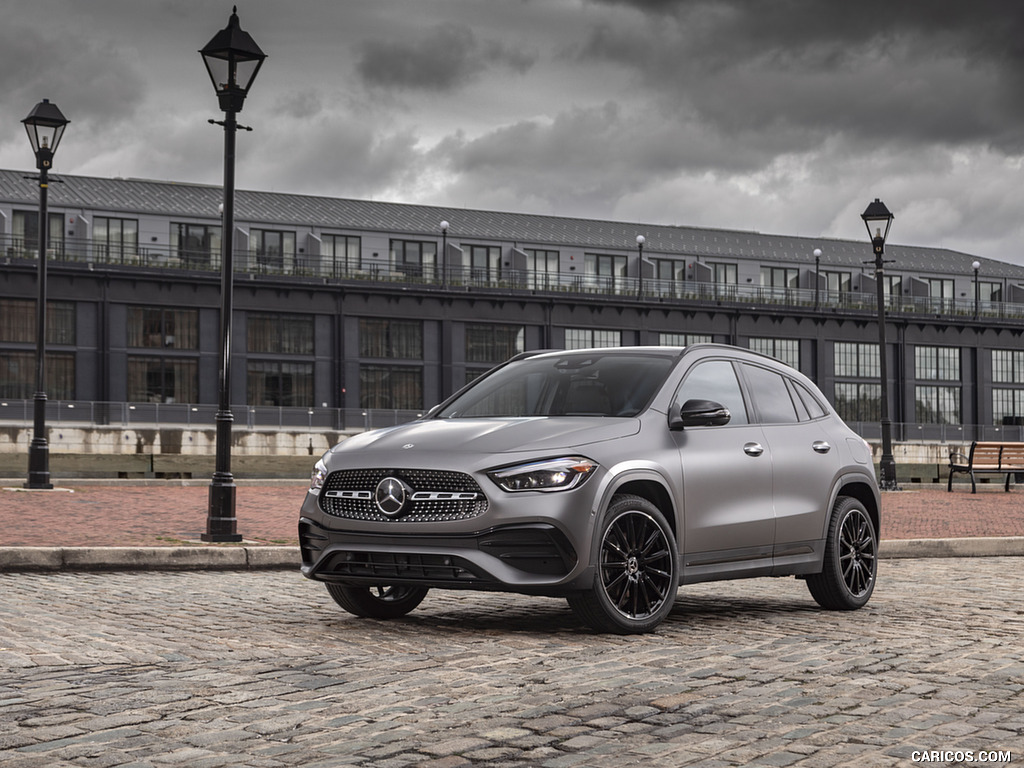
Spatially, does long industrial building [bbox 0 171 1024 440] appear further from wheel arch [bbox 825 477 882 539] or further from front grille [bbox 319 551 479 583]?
front grille [bbox 319 551 479 583]

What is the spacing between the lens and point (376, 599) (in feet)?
24.8

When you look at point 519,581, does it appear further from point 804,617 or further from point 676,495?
point 804,617

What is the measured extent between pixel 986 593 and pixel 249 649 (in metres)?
5.95

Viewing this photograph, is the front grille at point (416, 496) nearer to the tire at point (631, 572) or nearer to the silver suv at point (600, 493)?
the silver suv at point (600, 493)

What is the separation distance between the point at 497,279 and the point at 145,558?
168ft

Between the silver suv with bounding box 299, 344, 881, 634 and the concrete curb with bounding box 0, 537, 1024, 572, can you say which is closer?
the silver suv with bounding box 299, 344, 881, 634

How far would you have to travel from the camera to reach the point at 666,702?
5.05m

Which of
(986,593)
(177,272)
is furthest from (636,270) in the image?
(986,593)

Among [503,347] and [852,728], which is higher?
[503,347]

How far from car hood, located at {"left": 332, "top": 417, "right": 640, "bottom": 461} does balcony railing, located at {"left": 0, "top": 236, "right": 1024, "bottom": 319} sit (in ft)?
158

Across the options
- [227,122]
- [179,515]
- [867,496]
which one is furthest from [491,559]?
[179,515]

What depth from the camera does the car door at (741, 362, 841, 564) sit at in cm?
792
